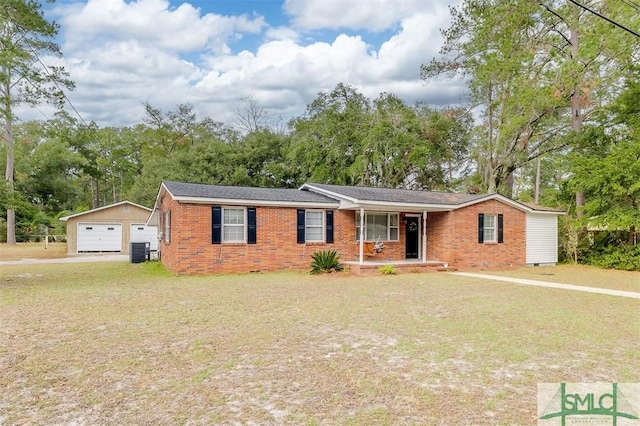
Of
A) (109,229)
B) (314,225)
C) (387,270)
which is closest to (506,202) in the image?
(387,270)

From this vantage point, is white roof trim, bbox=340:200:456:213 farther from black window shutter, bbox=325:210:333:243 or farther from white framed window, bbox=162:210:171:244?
white framed window, bbox=162:210:171:244

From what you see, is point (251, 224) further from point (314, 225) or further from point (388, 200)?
point (388, 200)

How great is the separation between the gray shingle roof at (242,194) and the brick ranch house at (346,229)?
4cm

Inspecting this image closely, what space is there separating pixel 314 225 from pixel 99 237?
52.7ft

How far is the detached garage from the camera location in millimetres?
24169

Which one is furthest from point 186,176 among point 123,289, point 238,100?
point 123,289

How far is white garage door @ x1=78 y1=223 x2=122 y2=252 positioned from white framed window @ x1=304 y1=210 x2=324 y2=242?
15310 millimetres

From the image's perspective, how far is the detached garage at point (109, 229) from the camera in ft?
79.3

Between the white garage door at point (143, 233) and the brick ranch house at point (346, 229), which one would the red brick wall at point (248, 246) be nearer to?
the brick ranch house at point (346, 229)

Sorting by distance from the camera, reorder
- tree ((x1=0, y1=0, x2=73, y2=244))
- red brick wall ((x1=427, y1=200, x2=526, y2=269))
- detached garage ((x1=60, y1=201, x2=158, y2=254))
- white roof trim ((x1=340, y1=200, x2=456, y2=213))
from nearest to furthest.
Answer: tree ((x1=0, y1=0, x2=73, y2=244))
white roof trim ((x1=340, y1=200, x2=456, y2=213))
red brick wall ((x1=427, y1=200, x2=526, y2=269))
detached garage ((x1=60, y1=201, x2=158, y2=254))

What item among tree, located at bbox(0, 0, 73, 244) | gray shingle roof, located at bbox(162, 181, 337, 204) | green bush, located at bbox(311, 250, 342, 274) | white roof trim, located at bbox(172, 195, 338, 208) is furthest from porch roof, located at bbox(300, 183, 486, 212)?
tree, located at bbox(0, 0, 73, 244)

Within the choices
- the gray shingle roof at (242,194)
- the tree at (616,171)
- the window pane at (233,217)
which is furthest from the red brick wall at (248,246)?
the tree at (616,171)

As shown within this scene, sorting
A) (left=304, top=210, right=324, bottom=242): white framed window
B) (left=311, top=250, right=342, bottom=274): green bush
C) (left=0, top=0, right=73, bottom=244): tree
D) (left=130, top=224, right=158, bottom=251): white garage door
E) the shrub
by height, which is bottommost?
the shrub

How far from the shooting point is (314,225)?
49.8 feet
